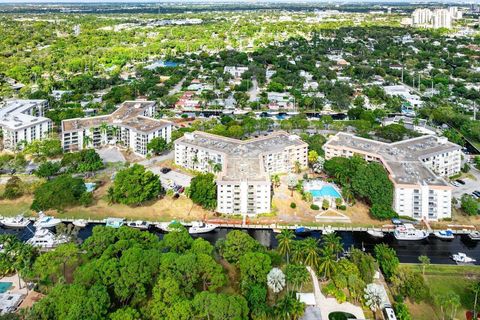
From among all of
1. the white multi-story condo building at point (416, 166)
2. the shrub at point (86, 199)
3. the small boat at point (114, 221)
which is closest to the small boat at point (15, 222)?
the shrub at point (86, 199)

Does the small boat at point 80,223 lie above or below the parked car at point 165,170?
below

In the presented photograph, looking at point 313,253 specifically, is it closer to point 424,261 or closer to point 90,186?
point 424,261

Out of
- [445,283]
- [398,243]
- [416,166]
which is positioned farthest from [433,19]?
[445,283]

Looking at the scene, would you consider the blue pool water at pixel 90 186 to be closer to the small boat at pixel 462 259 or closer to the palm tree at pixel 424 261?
the palm tree at pixel 424 261

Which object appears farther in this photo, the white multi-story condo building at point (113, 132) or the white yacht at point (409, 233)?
the white multi-story condo building at point (113, 132)

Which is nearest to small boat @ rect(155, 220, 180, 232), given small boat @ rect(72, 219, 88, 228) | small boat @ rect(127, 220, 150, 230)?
small boat @ rect(127, 220, 150, 230)

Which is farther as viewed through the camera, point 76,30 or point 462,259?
point 76,30

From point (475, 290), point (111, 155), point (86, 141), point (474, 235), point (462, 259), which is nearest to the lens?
point (475, 290)
